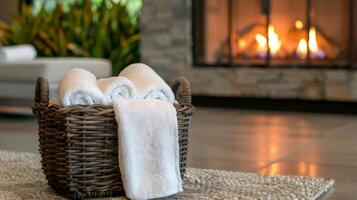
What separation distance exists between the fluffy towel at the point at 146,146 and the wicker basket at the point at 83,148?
0.05 meters

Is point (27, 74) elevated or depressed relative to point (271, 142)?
elevated

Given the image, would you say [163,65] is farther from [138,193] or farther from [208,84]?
[138,193]

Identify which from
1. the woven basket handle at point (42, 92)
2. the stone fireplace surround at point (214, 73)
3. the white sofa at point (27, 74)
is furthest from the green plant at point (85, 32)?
the woven basket handle at point (42, 92)

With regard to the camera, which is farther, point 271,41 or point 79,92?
point 271,41

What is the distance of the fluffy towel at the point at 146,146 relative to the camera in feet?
6.67

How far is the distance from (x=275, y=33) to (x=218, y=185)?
2.98 m

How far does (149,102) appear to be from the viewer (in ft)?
6.87

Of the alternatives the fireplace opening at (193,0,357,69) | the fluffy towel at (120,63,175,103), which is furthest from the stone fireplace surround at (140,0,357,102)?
the fluffy towel at (120,63,175,103)

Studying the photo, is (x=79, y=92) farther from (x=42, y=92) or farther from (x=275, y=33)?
(x=275, y=33)

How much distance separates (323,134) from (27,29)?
136 inches

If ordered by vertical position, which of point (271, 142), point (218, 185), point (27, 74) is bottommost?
point (271, 142)

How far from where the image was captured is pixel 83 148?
80.7 inches

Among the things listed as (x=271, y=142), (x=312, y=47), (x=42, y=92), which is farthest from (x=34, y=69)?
(x=42, y=92)

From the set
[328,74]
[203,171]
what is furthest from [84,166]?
[328,74]
